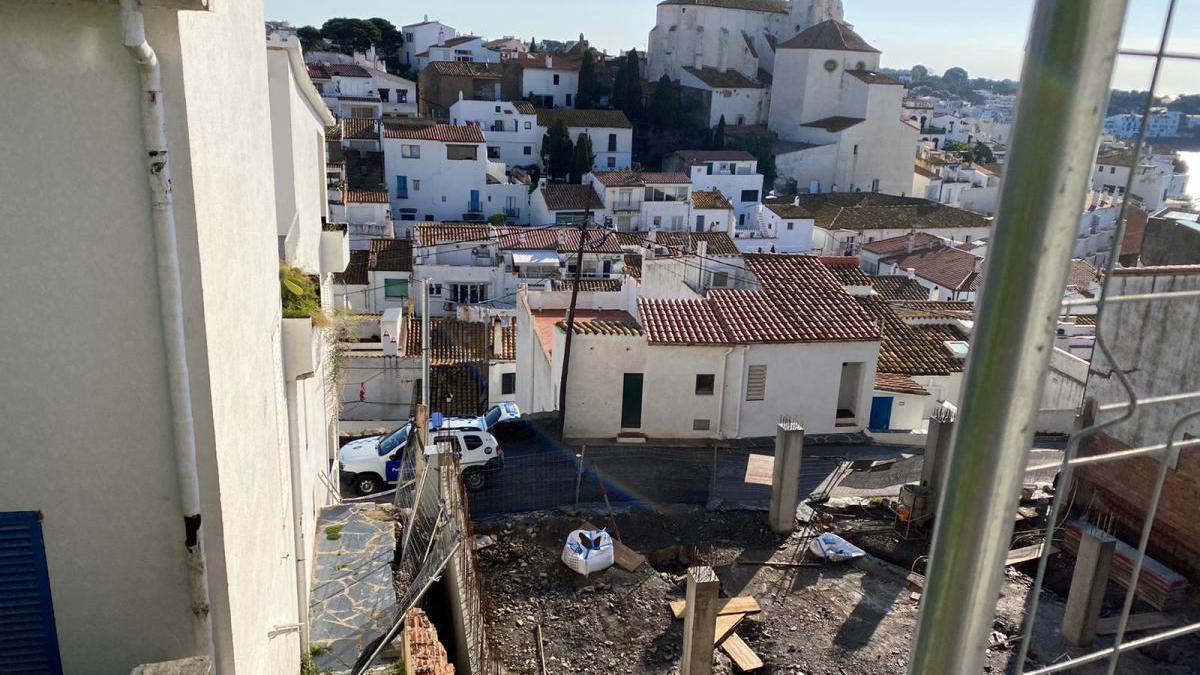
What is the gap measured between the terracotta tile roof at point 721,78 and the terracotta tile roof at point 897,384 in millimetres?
50584

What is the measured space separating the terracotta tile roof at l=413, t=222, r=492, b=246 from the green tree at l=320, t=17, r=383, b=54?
45024 mm

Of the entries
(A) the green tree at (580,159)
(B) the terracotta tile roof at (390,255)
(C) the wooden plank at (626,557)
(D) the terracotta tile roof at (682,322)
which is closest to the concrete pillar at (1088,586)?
(C) the wooden plank at (626,557)

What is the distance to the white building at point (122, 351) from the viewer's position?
10.1ft

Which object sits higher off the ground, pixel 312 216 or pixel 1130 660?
pixel 312 216

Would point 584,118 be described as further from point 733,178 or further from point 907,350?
point 907,350

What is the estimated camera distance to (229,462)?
12.5ft

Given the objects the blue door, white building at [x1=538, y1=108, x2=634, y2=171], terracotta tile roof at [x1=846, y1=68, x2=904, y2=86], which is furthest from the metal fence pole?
terracotta tile roof at [x1=846, y1=68, x2=904, y2=86]

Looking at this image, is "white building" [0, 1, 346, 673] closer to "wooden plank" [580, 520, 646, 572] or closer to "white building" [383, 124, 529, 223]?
"wooden plank" [580, 520, 646, 572]

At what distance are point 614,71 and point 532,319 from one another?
171 feet

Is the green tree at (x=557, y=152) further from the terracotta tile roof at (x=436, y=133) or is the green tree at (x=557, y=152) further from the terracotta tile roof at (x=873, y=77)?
the terracotta tile roof at (x=873, y=77)

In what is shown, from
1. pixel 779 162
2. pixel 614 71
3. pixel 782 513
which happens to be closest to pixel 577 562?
pixel 782 513

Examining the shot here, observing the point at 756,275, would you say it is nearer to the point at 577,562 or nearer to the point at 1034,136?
the point at 577,562

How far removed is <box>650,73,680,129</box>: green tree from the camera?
62938 millimetres

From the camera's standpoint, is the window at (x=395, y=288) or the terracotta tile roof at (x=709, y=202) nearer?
the window at (x=395, y=288)
